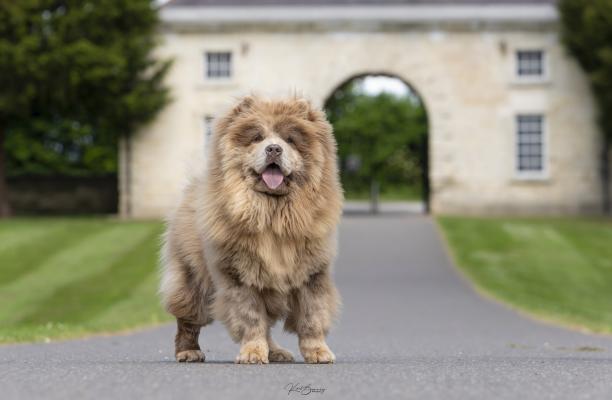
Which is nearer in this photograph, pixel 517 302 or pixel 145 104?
pixel 517 302

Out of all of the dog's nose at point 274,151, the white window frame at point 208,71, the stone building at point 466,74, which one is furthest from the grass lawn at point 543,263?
the white window frame at point 208,71

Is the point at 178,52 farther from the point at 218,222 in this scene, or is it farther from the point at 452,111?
the point at 218,222

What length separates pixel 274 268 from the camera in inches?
288

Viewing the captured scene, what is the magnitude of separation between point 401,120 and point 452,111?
753 cm

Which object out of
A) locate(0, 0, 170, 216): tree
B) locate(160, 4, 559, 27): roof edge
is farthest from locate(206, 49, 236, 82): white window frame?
locate(0, 0, 170, 216): tree

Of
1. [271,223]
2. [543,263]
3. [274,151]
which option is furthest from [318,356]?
[543,263]

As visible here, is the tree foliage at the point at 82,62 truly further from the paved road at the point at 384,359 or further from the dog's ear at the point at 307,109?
the dog's ear at the point at 307,109

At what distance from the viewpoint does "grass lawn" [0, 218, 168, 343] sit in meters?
15.5

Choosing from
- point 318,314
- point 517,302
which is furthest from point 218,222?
point 517,302

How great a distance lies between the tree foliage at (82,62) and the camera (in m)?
30.9

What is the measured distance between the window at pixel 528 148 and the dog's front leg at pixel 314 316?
27007 mm

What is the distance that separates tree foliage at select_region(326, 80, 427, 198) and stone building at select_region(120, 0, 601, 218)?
580cm

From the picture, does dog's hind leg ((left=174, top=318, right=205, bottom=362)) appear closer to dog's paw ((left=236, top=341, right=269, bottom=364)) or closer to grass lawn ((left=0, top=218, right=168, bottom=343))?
dog's paw ((left=236, top=341, right=269, bottom=364))

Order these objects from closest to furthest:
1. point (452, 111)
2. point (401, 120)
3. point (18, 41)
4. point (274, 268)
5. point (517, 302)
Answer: point (274, 268) < point (517, 302) < point (18, 41) < point (452, 111) < point (401, 120)
